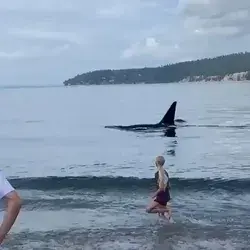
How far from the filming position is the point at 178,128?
5678 centimetres

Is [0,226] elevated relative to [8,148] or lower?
elevated

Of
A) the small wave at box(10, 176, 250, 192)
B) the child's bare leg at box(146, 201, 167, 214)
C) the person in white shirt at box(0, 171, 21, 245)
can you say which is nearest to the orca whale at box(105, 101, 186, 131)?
the small wave at box(10, 176, 250, 192)

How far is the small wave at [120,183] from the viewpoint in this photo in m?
23.7

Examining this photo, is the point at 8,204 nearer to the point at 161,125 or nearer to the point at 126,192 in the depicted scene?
the point at 126,192

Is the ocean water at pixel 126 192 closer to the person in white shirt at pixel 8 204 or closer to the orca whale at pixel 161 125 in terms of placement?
the orca whale at pixel 161 125

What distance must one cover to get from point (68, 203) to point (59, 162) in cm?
1478

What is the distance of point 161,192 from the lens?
15281 millimetres

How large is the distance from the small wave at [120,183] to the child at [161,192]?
7.44 meters

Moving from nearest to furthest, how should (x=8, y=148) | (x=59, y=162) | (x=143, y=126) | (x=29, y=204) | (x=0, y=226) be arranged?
(x=0, y=226)
(x=29, y=204)
(x=59, y=162)
(x=8, y=148)
(x=143, y=126)

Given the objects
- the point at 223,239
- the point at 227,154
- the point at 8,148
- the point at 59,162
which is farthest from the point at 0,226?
the point at 8,148

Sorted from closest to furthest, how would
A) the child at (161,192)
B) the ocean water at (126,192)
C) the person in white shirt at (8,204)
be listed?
the person in white shirt at (8,204) < the ocean water at (126,192) < the child at (161,192)

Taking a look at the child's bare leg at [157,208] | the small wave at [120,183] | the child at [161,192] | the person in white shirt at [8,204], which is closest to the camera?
the person in white shirt at [8,204]

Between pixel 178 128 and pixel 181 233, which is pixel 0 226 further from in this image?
pixel 178 128

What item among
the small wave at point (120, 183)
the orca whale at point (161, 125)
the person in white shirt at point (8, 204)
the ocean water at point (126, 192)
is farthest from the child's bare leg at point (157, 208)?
the orca whale at point (161, 125)
